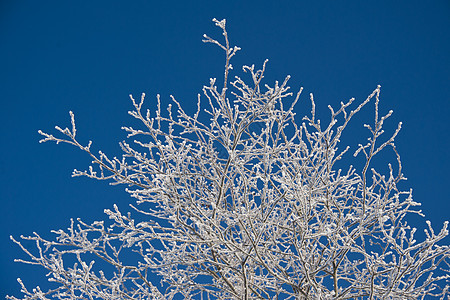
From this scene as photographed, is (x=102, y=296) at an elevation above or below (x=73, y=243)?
below

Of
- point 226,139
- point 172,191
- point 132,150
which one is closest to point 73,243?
point 132,150

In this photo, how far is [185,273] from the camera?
11.5 feet

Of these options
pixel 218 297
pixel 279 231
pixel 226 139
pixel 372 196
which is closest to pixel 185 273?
pixel 218 297

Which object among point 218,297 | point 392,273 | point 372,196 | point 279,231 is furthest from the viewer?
point 218,297

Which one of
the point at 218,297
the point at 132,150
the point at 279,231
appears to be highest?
the point at 132,150

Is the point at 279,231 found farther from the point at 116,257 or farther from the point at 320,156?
the point at 116,257

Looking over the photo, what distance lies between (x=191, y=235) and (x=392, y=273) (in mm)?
1418

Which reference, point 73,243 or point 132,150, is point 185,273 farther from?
point 132,150

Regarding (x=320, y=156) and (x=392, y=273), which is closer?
(x=392, y=273)

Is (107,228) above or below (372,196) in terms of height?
below

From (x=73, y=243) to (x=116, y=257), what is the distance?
0.47m

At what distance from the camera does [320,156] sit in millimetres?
3316

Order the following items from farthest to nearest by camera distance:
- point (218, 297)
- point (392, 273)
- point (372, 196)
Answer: point (218, 297) → point (372, 196) → point (392, 273)

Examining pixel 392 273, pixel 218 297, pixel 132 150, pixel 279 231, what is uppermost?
pixel 132 150
